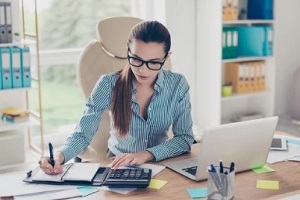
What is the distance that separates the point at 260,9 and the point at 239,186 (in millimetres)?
2922

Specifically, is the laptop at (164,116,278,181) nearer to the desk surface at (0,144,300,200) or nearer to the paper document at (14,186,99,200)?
the desk surface at (0,144,300,200)

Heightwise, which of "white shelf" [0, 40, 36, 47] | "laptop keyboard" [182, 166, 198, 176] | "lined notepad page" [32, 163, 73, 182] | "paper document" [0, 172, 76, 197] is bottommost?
"paper document" [0, 172, 76, 197]

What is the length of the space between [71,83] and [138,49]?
2.43m

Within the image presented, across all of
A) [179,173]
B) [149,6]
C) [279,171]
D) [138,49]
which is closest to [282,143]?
[279,171]

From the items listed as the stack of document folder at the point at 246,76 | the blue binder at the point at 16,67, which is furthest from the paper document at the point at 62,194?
the stack of document folder at the point at 246,76

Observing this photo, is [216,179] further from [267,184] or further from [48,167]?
[48,167]

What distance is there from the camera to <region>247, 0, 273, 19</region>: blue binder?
168 inches

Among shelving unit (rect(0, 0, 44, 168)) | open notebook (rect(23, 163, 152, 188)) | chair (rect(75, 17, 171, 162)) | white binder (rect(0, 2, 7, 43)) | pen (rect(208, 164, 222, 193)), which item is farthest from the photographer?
shelving unit (rect(0, 0, 44, 168))

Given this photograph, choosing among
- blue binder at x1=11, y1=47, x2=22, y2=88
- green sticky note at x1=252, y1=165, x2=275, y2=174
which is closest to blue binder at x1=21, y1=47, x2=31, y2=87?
blue binder at x1=11, y1=47, x2=22, y2=88

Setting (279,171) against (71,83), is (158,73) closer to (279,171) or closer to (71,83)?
(279,171)

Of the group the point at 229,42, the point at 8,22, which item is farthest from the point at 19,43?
the point at 229,42

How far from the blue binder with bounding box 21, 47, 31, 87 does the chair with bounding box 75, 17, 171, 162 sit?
1115 mm

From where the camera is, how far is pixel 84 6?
4156 millimetres

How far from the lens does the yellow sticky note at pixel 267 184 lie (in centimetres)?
166
